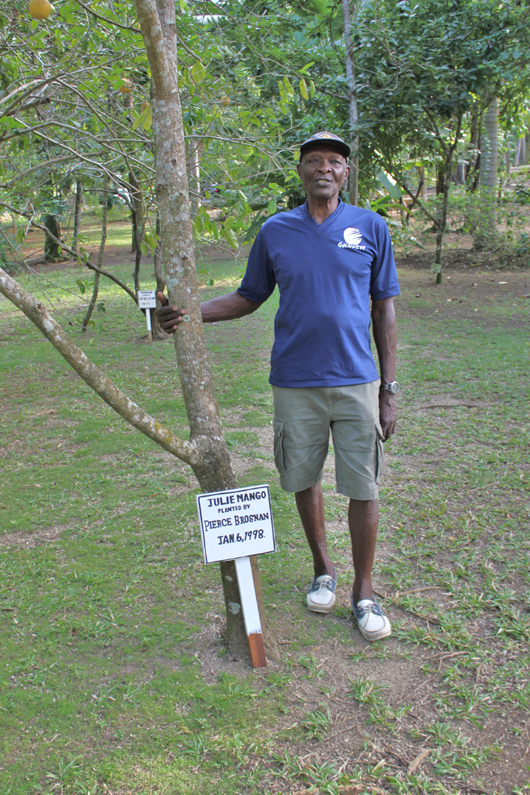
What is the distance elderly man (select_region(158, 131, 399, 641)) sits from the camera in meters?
2.70

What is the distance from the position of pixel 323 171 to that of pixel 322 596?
1.89 meters

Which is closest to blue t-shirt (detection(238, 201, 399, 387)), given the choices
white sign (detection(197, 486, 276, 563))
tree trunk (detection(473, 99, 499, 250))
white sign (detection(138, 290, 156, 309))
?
white sign (detection(197, 486, 276, 563))

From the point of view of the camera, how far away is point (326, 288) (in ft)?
8.82

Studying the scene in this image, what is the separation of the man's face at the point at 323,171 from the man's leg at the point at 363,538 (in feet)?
4.35

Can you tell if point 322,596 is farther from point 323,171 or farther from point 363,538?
point 323,171

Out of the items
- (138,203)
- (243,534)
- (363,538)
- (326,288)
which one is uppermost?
(138,203)

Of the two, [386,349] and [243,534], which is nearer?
[243,534]

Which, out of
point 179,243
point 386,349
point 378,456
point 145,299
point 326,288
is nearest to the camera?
point 179,243

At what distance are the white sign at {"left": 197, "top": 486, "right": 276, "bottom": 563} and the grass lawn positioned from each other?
518 mm

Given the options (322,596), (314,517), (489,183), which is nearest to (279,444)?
(314,517)

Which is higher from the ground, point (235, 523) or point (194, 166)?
point (194, 166)

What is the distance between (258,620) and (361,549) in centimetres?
56

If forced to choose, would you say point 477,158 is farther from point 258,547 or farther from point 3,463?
point 258,547

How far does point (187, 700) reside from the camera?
2.54 m
